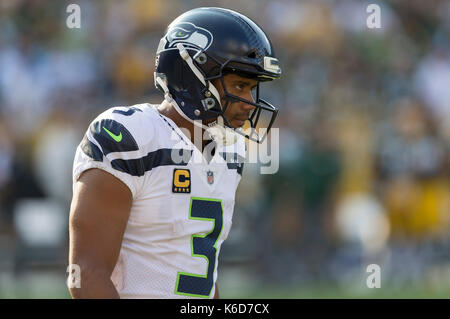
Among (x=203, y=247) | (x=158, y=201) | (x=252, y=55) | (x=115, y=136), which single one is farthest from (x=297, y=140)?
(x=115, y=136)

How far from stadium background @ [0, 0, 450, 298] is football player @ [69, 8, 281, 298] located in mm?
4272

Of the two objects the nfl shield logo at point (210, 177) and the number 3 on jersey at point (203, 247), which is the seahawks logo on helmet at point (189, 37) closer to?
the nfl shield logo at point (210, 177)

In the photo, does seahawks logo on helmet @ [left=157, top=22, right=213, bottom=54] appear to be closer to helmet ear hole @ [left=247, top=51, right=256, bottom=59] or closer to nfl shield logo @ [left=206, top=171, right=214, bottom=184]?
helmet ear hole @ [left=247, top=51, right=256, bottom=59]

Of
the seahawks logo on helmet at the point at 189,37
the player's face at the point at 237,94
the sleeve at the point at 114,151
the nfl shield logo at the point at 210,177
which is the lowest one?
the nfl shield logo at the point at 210,177

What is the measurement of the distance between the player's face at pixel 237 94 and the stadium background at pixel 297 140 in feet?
14.1

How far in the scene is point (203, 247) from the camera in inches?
103

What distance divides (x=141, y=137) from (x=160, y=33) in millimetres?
5822

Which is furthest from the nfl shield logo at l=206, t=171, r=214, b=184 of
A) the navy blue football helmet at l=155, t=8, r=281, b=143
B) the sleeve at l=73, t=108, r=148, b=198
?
the sleeve at l=73, t=108, r=148, b=198

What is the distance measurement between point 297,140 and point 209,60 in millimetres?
5383

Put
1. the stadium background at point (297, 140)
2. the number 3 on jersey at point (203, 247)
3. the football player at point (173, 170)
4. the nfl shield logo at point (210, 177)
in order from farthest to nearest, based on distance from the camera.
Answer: the stadium background at point (297, 140) → the nfl shield logo at point (210, 177) → the number 3 on jersey at point (203, 247) → the football player at point (173, 170)

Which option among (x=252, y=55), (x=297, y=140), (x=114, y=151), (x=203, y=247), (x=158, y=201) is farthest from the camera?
(x=297, y=140)

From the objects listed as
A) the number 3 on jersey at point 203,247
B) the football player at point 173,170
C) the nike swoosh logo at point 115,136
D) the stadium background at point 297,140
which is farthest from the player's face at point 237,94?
the stadium background at point 297,140

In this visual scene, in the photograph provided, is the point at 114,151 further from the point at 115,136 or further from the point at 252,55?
the point at 252,55

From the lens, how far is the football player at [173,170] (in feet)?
7.64
